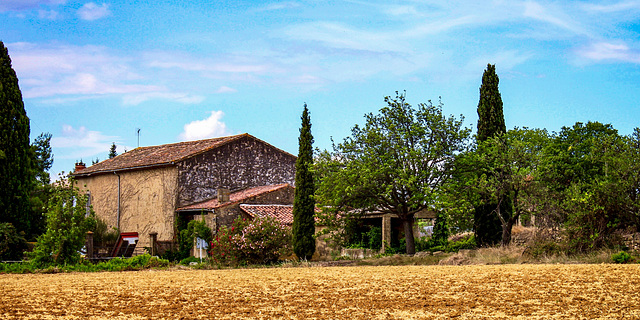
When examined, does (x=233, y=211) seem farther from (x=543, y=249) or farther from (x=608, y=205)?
(x=608, y=205)

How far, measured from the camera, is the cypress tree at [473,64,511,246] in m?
25.3

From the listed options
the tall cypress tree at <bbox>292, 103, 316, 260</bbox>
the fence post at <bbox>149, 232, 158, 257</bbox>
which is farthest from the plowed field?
the fence post at <bbox>149, 232, 158, 257</bbox>

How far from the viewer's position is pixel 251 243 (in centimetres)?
2422

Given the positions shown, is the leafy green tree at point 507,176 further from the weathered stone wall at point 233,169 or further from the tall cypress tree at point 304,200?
the weathered stone wall at point 233,169

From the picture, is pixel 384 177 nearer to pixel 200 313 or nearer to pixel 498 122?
pixel 498 122

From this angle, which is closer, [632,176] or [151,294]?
[151,294]

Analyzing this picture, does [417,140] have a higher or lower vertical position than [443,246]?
A: higher

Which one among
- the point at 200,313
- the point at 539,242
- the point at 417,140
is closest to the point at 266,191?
the point at 417,140

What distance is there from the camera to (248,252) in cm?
2428

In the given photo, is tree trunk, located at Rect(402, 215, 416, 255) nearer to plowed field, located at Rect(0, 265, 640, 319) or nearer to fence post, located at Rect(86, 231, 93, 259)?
plowed field, located at Rect(0, 265, 640, 319)

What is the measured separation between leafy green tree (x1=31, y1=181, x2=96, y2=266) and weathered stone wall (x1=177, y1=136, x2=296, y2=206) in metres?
9.59

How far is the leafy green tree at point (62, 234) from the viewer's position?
22422 mm

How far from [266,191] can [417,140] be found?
9910 mm

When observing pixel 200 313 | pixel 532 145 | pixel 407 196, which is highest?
pixel 532 145
